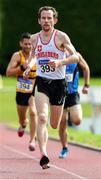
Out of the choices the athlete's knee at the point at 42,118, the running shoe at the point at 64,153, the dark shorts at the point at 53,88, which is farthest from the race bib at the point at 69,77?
the athlete's knee at the point at 42,118

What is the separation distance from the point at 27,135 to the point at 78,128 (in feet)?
10.4

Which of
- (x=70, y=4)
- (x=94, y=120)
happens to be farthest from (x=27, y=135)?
(x=70, y=4)

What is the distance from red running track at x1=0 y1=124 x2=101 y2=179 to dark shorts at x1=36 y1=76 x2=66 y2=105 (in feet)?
3.32

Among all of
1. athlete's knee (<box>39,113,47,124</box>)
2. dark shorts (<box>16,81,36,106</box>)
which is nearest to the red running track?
athlete's knee (<box>39,113,47,124</box>)

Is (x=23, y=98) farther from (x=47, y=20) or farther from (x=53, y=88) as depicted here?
(x=47, y=20)

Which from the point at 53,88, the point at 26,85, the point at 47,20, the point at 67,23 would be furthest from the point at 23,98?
the point at 67,23

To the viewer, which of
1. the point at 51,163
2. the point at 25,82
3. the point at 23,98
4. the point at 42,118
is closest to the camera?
the point at 42,118

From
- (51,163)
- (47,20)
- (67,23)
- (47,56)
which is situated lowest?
(67,23)

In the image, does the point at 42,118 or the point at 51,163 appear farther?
the point at 51,163

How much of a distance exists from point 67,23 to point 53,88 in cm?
3682

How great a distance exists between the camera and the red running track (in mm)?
11883

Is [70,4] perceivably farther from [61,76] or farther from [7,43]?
[61,76]

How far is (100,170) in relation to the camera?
12.7 meters

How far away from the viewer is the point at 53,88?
12.6 meters
